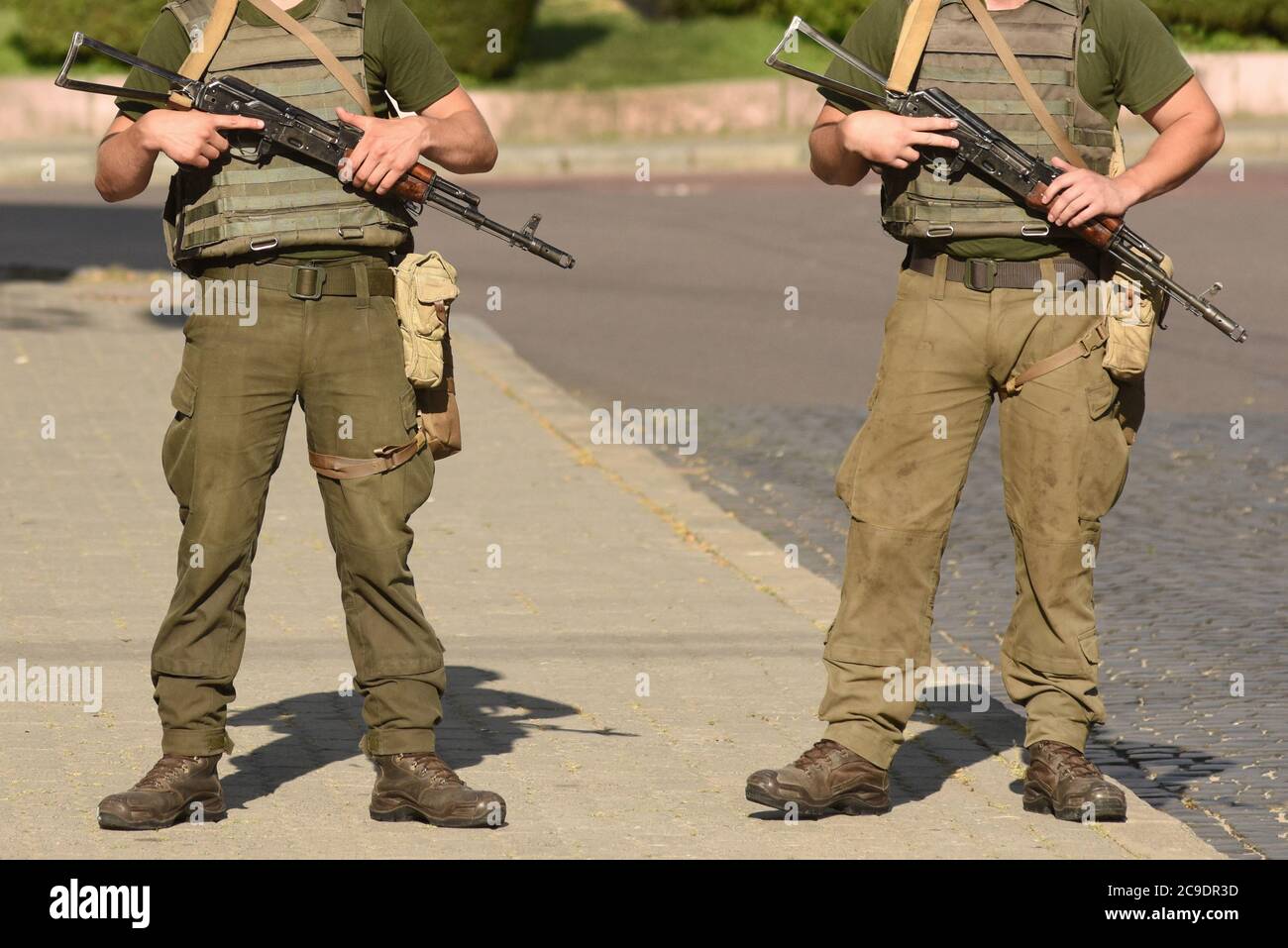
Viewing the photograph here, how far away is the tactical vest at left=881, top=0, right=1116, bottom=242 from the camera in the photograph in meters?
5.04

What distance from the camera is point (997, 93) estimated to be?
5.07 metres

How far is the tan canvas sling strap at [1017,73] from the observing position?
5023 mm

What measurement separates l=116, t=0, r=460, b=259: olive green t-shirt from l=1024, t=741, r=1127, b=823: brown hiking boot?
1950 mm

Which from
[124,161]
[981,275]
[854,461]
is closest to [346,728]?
[854,461]

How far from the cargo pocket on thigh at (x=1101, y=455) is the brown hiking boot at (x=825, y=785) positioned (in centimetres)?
77

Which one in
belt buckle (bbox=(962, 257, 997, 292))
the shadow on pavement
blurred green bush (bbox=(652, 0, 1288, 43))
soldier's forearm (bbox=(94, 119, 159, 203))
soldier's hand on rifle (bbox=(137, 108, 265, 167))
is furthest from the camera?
blurred green bush (bbox=(652, 0, 1288, 43))

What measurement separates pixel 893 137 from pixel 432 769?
5.68 feet

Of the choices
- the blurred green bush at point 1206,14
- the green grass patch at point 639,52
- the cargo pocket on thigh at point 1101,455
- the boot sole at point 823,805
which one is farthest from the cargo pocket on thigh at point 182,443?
the blurred green bush at point 1206,14

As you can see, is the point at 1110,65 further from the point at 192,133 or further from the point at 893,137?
the point at 192,133

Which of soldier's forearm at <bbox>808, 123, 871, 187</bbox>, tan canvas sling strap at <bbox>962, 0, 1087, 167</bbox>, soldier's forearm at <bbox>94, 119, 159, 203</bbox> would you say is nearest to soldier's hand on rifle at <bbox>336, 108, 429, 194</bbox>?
soldier's forearm at <bbox>94, 119, 159, 203</bbox>

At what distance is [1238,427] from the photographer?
10.6 m

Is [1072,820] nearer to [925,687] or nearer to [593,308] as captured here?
[925,687]

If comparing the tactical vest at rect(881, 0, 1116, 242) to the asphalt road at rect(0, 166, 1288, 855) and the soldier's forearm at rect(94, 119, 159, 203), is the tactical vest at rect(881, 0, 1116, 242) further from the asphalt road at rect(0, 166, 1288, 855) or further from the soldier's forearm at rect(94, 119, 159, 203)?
the soldier's forearm at rect(94, 119, 159, 203)
